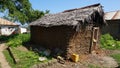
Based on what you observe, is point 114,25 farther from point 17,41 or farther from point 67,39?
point 67,39

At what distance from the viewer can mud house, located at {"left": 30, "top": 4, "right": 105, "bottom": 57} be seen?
44.2 ft

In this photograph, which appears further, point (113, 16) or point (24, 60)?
point (113, 16)

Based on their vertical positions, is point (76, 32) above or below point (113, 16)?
→ below

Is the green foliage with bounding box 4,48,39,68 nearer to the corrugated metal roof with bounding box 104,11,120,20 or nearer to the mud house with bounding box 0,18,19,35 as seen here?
the corrugated metal roof with bounding box 104,11,120,20

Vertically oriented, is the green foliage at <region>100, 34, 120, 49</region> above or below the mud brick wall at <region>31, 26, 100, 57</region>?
below

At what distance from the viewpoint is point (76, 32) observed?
13.8m

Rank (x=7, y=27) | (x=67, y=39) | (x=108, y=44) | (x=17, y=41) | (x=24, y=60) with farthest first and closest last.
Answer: (x=7, y=27)
(x=108, y=44)
(x=17, y=41)
(x=67, y=39)
(x=24, y=60)

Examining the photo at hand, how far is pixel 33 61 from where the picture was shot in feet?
41.2

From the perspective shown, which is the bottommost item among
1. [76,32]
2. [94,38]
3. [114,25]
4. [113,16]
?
[94,38]

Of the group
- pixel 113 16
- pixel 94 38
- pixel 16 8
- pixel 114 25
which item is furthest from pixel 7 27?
pixel 94 38

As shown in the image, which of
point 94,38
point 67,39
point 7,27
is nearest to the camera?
point 67,39

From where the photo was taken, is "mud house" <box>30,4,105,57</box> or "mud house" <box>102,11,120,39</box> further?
"mud house" <box>102,11,120,39</box>

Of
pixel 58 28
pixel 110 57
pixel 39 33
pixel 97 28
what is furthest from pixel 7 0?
pixel 110 57

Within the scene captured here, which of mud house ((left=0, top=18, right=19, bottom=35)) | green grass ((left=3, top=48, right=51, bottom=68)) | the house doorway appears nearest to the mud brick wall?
the house doorway
